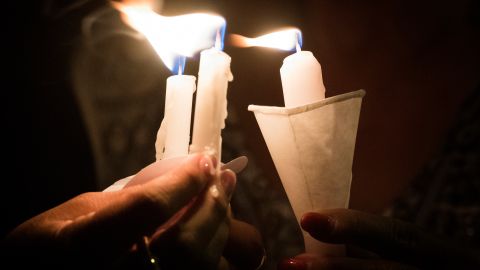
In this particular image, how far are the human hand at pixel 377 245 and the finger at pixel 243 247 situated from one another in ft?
0.32

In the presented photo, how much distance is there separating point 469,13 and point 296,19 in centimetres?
99

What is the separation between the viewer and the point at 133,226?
0.59 metres

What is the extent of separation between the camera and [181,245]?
0.62 meters

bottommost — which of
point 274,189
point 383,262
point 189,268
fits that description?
point 274,189

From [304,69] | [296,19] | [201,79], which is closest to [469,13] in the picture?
[296,19]

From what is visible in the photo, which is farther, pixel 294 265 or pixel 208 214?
pixel 294 265

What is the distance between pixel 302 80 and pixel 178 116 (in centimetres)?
27

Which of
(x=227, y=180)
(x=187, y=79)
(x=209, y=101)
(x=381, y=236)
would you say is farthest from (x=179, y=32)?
(x=381, y=236)

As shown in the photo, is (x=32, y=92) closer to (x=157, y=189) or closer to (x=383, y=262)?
(x=157, y=189)

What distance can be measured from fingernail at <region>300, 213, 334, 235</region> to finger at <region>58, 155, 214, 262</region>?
0.91 feet

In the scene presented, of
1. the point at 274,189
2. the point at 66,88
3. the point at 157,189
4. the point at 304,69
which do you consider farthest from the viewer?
the point at 66,88

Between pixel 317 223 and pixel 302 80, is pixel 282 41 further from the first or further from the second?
pixel 317 223

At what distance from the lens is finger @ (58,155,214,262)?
0.58m

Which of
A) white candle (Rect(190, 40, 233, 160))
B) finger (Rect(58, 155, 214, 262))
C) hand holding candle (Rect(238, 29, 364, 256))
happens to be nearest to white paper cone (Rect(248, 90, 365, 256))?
hand holding candle (Rect(238, 29, 364, 256))
